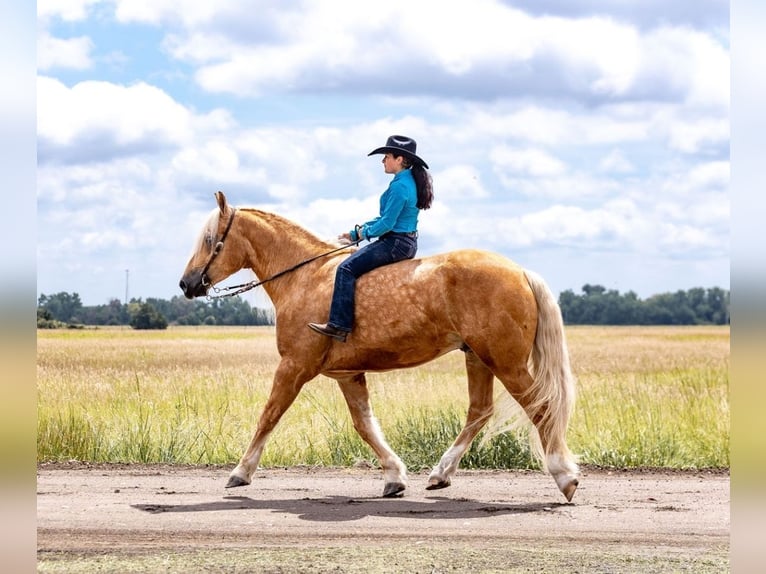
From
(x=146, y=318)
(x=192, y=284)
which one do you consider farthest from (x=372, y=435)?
→ (x=146, y=318)

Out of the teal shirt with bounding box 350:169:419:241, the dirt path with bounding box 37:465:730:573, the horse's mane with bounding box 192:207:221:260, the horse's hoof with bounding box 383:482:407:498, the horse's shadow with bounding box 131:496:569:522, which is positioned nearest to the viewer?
the dirt path with bounding box 37:465:730:573

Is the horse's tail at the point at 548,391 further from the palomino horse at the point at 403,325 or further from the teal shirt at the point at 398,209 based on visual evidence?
the teal shirt at the point at 398,209

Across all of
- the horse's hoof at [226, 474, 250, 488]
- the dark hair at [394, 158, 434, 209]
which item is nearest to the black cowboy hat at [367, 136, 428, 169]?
the dark hair at [394, 158, 434, 209]

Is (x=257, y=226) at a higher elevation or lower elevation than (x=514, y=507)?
higher

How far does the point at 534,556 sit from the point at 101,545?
118 inches

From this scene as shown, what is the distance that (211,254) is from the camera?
8789 mm

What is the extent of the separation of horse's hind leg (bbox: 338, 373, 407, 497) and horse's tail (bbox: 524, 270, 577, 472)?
49.0 inches

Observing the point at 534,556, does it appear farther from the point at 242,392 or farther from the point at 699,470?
the point at 242,392

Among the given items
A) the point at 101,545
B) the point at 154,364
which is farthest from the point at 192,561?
the point at 154,364

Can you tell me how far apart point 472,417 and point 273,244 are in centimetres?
245

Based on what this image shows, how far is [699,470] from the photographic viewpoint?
9.79 meters

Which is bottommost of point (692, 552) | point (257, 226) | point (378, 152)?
point (692, 552)

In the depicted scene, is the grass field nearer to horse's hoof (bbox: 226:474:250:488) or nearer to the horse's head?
horse's hoof (bbox: 226:474:250:488)

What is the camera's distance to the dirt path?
619 cm
